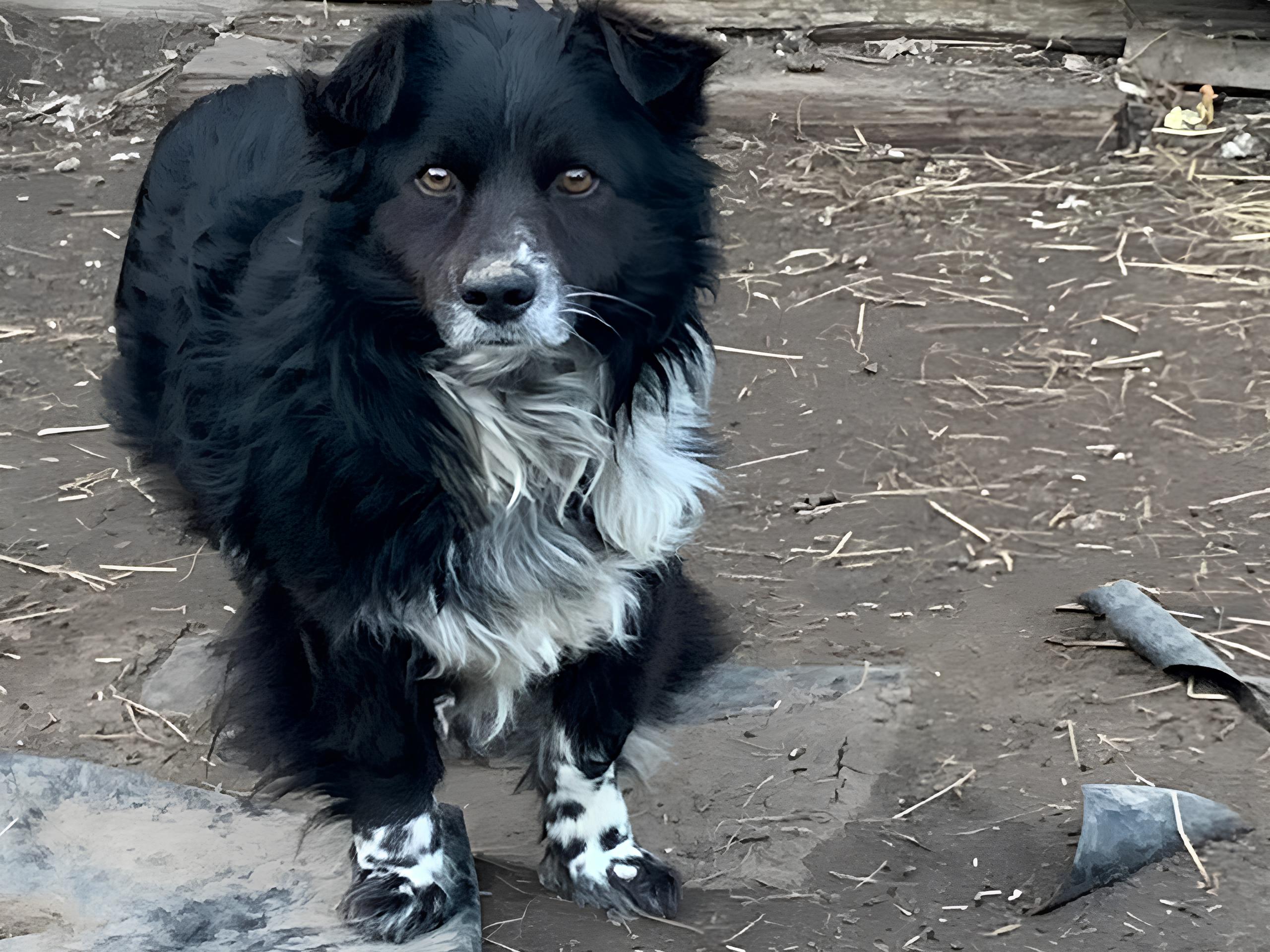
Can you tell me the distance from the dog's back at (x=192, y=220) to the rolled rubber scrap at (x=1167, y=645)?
238cm

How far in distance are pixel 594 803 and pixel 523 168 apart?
56.9 inches

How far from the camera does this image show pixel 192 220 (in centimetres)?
Result: 319

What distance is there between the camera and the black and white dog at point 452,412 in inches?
93.8

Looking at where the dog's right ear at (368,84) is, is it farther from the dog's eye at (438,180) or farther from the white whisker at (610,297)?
the white whisker at (610,297)

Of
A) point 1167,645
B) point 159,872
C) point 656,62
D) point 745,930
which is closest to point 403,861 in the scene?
point 159,872

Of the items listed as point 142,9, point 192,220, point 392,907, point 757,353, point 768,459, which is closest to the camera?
point 392,907

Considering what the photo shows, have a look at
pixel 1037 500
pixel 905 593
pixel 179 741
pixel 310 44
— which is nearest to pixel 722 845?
pixel 905 593

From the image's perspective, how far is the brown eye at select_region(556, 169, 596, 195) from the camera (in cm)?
240

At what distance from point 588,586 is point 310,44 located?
4734mm

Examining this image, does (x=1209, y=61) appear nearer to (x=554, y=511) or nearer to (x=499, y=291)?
(x=554, y=511)

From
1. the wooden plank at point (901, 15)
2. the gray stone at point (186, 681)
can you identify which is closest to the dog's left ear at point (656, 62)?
the gray stone at point (186, 681)

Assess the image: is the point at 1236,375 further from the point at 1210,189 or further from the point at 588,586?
the point at 588,586

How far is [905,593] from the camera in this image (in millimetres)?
4094

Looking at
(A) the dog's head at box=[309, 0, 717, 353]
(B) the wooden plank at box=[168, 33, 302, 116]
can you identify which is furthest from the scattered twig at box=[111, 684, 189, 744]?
(B) the wooden plank at box=[168, 33, 302, 116]
